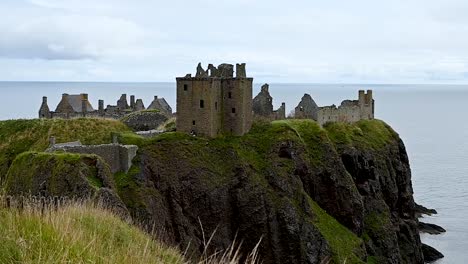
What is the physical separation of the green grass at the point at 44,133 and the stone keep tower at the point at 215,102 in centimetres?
784

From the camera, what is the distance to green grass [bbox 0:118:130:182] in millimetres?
58875

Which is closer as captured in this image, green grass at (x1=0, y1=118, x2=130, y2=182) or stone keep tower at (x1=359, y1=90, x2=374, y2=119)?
green grass at (x1=0, y1=118, x2=130, y2=182)

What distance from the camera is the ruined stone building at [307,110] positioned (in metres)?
76.0

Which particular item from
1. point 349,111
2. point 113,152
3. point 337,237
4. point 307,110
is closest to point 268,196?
point 337,237

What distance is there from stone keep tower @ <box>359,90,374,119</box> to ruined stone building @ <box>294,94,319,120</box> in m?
11.0

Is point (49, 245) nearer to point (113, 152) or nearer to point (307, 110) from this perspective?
point (113, 152)

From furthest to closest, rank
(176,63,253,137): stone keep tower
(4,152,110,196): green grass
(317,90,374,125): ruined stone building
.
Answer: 1. (317,90,374,125): ruined stone building
2. (176,63,253,137): stone keep tower
3. (4,152,110,196): green grass

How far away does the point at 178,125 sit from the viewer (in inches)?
2394

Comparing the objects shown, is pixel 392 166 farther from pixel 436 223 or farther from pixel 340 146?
pixel 436 223

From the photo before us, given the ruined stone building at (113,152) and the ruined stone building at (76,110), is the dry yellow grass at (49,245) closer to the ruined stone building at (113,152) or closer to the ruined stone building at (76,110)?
the ruined stone building at (113,152)

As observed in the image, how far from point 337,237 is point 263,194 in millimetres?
8381

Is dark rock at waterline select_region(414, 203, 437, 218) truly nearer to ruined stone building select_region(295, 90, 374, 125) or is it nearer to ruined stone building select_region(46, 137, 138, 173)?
ruined stone building select_region(295, 90, 374, 125)

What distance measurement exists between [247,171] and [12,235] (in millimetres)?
45866

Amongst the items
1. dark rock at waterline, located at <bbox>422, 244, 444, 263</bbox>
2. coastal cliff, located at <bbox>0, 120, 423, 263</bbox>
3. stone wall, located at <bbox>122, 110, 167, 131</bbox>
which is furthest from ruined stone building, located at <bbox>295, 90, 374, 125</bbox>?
dark rock at waterline, located at <bbox>422, 244, 444, 263</bbox>
